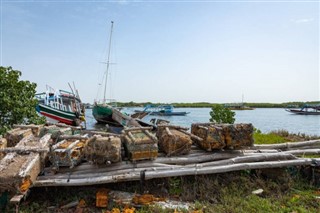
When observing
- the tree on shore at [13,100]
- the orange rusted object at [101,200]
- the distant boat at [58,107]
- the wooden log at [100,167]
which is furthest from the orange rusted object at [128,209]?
the distant boat at [58,107]

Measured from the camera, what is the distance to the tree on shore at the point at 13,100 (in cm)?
655

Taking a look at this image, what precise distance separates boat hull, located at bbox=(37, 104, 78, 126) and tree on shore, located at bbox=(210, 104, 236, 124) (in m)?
11.8

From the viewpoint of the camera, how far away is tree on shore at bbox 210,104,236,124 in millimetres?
12570

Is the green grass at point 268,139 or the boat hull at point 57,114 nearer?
the green grass at point 268,139

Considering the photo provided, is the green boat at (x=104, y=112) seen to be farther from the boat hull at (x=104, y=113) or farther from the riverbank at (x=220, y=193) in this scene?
the riverbank at (x=220, y=193)

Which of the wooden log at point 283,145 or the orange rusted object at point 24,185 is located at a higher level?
the wooden log at point 283,145

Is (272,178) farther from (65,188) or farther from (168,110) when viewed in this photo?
(168,110)

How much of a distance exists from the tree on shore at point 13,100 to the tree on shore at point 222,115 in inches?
372

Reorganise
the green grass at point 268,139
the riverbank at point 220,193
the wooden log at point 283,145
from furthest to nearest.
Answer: the green grass at point 268,139, the wooden log at point 283,145, the riverbank at point 220,193

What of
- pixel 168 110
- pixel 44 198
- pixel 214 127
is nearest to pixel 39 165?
pixel 44 198

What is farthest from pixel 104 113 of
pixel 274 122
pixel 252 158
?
pixel 274 122

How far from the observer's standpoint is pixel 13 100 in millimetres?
6715

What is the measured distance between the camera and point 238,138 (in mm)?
5273

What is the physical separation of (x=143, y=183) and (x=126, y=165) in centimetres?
51
